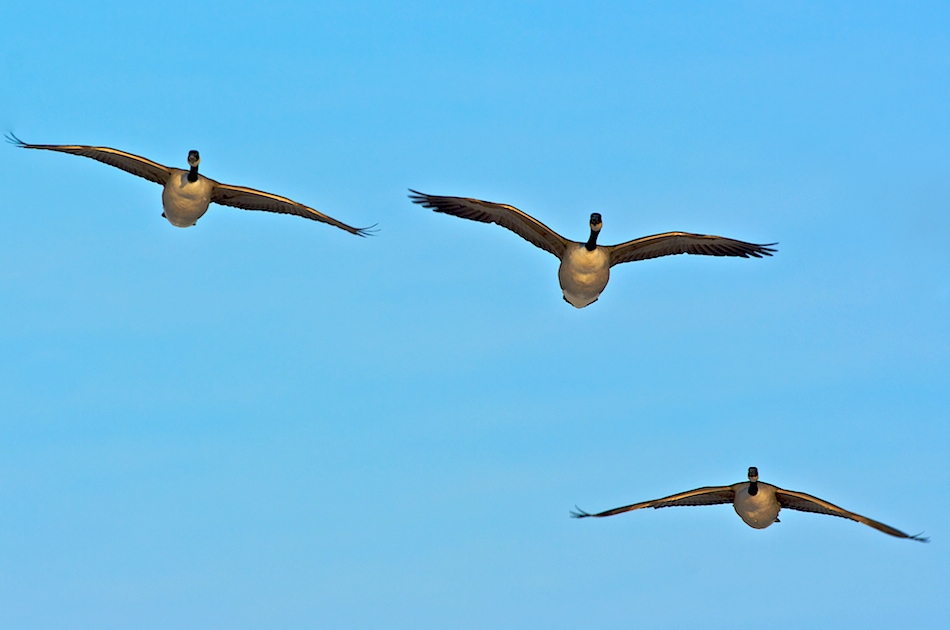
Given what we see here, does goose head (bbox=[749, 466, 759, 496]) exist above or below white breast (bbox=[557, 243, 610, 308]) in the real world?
below

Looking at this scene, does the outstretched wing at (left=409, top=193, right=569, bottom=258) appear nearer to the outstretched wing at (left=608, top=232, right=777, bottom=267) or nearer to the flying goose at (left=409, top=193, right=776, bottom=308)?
the flying goose at (left=409, top=193, right=776, bottom=308)

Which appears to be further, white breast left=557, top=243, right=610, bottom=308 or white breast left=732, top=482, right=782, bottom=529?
white breast left=732, top=482, right=782, bottom=529

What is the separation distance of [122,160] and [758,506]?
16.1 m

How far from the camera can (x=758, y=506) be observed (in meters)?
28.1

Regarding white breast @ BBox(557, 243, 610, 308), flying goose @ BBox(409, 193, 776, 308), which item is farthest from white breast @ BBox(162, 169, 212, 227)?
white breast @ BBox(557, 243, 610, 308)

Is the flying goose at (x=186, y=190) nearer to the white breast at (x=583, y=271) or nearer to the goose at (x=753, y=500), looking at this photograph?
the white breast at (x=583, y=271)

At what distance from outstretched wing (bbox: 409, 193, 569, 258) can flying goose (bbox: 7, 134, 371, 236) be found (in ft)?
6.94

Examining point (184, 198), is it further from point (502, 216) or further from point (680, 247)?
point (680, 247)

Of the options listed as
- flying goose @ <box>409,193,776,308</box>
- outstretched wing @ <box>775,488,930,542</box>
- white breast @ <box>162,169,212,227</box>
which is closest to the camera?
outstretched wing @ <box>775,488,930,542</box>

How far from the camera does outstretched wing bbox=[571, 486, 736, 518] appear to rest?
27750mm

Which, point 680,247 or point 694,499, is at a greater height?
point 680,247

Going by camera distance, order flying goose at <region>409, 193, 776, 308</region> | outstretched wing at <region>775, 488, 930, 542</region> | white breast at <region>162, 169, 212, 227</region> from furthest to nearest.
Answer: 1. white breast at <region>162, 169, 212, 227</region>
2. flying goose at <region>409, 193, 776, 308</region>
3. outstretched wing at <region>775, 488, 930, 542</region>

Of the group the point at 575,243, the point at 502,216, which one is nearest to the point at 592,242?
the point at 575,243

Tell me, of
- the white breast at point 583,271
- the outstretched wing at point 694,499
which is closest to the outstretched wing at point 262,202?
the white breast at point 583,271
